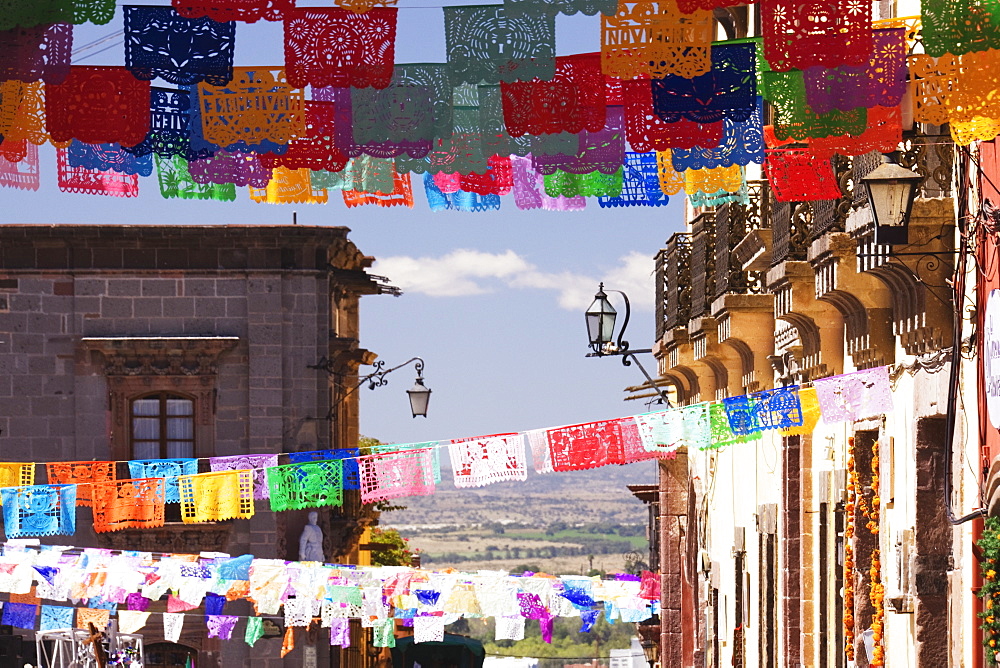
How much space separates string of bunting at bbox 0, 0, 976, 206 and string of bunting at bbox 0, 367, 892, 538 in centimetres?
482

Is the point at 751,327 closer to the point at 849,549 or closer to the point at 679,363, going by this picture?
the point at 849,549

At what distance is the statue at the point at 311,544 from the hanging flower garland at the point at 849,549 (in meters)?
15.4

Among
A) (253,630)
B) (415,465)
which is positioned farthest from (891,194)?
(253,630)

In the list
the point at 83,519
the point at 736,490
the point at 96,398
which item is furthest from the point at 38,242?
the point at 736,490

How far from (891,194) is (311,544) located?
2003 centimetres

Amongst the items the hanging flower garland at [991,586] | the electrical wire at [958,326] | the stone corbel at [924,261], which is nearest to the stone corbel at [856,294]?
the stone corbel at [924,261]

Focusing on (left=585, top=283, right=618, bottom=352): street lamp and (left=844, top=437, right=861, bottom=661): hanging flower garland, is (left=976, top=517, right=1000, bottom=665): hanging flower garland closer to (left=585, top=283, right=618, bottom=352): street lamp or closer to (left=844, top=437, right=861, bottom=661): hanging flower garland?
(left=844, top=437, right=861, bottom=661): hanging flower garland

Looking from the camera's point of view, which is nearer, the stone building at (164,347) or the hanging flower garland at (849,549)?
the hanging flower garland at (849,549)

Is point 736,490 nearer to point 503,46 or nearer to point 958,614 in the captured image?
point 958,614

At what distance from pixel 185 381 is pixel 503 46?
21755mm

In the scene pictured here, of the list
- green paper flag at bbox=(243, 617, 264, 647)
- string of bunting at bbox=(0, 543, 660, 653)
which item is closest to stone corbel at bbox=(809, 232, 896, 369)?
string of bunting at bbox=(0, 543, 660, 653)

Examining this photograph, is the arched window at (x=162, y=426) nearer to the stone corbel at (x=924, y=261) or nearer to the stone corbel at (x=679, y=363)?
the stone corbel at (x=679, y=363)

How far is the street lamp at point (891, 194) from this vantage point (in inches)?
395

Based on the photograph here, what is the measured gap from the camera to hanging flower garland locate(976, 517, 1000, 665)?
958 centimetres
